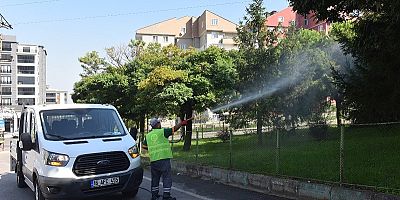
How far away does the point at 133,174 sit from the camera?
812cm

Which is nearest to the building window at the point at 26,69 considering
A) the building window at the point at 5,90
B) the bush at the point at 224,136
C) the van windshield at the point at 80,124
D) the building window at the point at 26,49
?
the building window at the point at 26,49

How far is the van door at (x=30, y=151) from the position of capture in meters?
8.58

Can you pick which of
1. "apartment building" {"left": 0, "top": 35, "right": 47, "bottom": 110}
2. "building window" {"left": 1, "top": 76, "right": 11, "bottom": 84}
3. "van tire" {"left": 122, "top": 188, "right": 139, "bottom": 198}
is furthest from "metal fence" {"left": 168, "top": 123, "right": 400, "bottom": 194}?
"building window" {"left": 1, "top": 76, "right": 11, "bottom": 84}

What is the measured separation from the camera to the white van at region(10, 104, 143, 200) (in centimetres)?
759

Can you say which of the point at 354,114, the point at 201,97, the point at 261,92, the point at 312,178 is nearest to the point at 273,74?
the point at 261,92

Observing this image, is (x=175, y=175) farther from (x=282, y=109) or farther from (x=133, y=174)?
(x=282, y=109)

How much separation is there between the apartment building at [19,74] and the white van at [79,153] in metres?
86.6

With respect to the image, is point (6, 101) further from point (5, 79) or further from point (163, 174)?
point (163, 174)

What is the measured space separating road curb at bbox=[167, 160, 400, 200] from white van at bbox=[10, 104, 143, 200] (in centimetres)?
297

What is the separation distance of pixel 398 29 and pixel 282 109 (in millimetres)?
9409

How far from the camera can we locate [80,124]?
8867 mm

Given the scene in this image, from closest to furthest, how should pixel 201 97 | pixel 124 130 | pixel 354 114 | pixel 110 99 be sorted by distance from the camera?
pixel 124 130
pixel 354 114
pixel 201 97
pixel 110 99

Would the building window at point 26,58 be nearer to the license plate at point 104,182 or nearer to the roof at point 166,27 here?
the roof at point 166,27

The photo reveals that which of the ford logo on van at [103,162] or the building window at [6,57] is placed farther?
the building window at [6,57]
